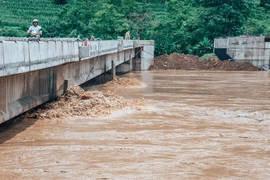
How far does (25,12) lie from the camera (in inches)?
3150

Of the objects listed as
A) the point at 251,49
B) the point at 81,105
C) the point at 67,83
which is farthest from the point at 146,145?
the point at 251,49

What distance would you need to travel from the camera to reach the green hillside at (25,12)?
7150cm

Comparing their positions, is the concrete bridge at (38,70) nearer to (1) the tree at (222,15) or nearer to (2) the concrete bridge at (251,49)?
(2) the concrete bridge at (251,49)

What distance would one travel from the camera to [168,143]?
1374cm

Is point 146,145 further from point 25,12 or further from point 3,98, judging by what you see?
point 25,12

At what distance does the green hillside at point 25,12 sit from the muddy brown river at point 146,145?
52.3 meters

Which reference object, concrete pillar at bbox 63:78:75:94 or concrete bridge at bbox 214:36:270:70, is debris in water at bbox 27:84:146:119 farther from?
concrete bridge at bbox 214:36:270:70

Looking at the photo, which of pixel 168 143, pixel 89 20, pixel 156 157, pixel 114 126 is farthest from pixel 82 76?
pixel 89 20

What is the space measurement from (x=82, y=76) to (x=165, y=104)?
4.10 metres

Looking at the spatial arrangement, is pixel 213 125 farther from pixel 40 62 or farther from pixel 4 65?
pixel 4 65

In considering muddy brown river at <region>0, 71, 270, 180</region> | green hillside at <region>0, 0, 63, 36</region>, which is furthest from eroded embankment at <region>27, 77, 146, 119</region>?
green hillside at <region>0, 0, 63, 36</region>

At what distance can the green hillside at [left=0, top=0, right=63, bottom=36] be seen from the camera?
235ft

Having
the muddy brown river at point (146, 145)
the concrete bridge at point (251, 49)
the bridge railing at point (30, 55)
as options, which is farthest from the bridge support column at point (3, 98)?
the concrete bridge at point (251, 49)

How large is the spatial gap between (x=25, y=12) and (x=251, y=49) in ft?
139
